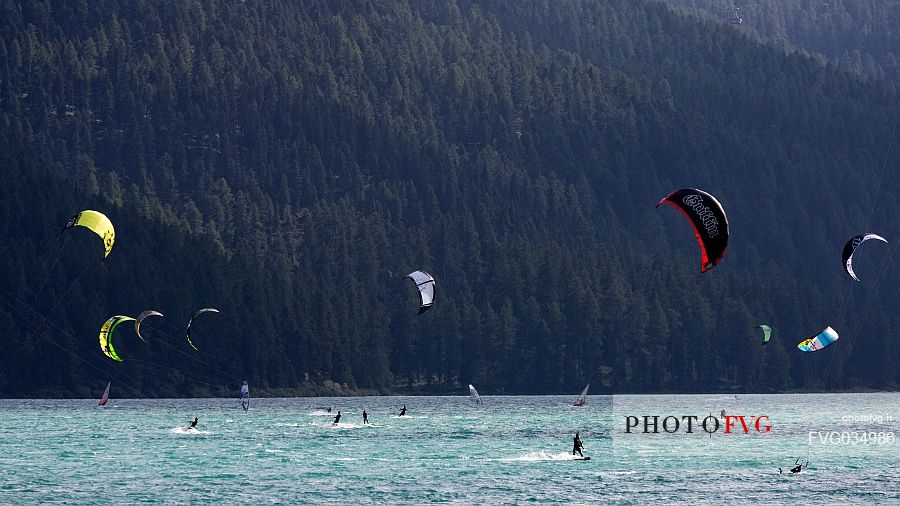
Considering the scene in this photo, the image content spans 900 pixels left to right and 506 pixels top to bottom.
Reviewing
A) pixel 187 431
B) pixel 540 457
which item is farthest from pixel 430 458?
pixel 187 431

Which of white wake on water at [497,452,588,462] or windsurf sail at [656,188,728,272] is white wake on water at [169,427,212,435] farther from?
windsurf sail at [656,188,728,272]

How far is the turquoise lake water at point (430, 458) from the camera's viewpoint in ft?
228

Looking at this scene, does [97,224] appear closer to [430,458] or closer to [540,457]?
[430,458]

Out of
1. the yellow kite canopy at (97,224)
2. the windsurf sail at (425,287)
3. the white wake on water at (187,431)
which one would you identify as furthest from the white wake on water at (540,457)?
the white wake on water at (187,431)

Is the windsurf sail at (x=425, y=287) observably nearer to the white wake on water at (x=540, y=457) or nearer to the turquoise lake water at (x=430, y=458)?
the turquoise lake water at (x=430, y=458)

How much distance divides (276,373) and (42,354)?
26.7 meters

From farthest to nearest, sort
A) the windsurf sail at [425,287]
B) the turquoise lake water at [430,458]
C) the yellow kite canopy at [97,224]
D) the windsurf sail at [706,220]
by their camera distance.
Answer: the windsurf sail at [425,287], the yellow kite canopy at [97,224], the turquoise lake water at [430,458], the windsurf sail at [706,220]

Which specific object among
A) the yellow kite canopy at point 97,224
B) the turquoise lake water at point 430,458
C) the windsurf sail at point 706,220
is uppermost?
the yellow kite canopy at point 97,224

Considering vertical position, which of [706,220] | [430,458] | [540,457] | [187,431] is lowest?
[430,458]

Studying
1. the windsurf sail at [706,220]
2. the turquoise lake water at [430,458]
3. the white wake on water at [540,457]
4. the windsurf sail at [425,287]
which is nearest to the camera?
the windsurf sail at [706,220]

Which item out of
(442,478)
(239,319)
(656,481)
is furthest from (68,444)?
(239,319)

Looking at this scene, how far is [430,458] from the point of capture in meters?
87.4

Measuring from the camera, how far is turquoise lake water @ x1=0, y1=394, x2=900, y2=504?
228 feet

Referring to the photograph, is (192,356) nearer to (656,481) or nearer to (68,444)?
(68,444)
